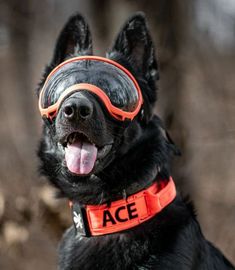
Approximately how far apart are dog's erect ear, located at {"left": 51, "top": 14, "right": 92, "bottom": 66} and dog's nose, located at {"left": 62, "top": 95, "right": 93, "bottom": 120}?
719 millimetres

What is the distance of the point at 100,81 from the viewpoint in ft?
10.2

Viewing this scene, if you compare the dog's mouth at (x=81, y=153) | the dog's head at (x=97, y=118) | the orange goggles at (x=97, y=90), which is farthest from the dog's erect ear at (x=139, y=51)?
the dog's mouth at (x=81, y=153)

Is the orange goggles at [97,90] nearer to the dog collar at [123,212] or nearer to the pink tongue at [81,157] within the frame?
the pink tongue at [81,157]

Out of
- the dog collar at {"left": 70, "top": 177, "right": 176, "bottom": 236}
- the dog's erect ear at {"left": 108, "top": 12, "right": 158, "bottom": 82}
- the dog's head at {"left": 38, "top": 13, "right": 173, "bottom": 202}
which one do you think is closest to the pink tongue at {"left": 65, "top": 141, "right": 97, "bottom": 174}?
the dog's head at {"left": 38, "top": 13, "right": 173, "bottom": 202}

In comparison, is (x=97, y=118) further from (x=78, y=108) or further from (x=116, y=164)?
(x=116, y=164)

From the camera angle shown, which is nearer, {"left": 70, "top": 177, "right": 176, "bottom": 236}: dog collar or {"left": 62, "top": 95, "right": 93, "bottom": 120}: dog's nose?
{"left": 62, "top": 95, "right": 93, "bottom": 120}: dog's nose

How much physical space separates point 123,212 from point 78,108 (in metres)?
0.67

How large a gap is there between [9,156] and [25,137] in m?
0.63

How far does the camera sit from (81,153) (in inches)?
120

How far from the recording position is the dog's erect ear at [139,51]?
141 inches

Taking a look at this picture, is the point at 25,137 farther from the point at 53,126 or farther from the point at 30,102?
the point at 53,126

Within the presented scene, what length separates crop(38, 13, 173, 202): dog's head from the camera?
3.01 meters

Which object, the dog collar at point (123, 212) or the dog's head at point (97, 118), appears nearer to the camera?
the dog's head at point (97, 118)

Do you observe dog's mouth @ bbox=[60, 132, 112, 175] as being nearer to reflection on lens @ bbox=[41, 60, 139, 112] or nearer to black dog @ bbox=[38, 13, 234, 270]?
black dog @ bbox=[38, 13, 234, 270]
